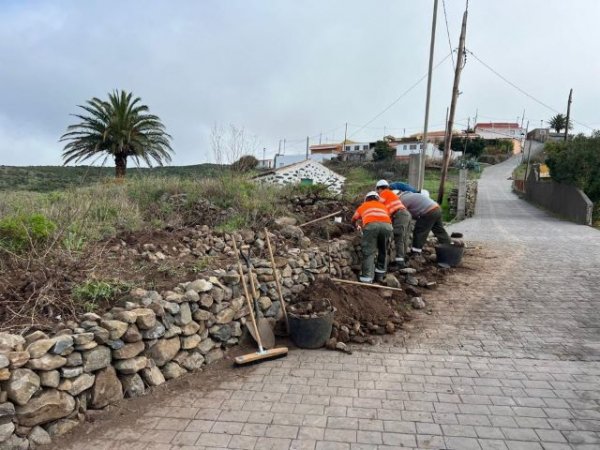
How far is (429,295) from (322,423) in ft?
12.4

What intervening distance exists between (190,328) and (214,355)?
1.48 ft

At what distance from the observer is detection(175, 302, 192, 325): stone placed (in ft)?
13.4

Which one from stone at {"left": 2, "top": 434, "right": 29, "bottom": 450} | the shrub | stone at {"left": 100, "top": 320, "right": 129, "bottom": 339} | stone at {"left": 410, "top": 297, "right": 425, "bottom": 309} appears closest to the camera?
stone at {"left": 2, "top": 434, "right": 29, "bottom": 450}

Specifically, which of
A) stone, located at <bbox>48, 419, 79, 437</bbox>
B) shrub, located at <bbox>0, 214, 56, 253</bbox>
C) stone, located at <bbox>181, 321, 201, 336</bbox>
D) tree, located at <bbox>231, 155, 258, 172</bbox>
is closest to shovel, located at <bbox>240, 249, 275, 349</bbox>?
stone, located at <bbox>181, 321, 201, 336</bbox>

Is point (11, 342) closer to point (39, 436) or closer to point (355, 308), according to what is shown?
point (39, 436)

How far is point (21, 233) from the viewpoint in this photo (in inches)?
179

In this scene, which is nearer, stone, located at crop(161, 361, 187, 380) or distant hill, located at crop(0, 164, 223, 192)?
stone, located at crop(161, 361, 187, 380)

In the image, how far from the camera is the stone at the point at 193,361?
4.13 m

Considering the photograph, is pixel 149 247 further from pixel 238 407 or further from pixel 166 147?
pixel 166 147

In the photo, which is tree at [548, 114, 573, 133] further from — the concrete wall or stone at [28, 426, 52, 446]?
stone at [28, 426, 52, 446]

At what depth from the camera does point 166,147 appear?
18547 millimetres

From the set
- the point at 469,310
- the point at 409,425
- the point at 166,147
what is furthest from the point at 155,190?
the point at 166,147

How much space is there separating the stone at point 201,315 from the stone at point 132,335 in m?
0.69

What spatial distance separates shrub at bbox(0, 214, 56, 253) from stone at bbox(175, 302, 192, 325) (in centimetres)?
177
